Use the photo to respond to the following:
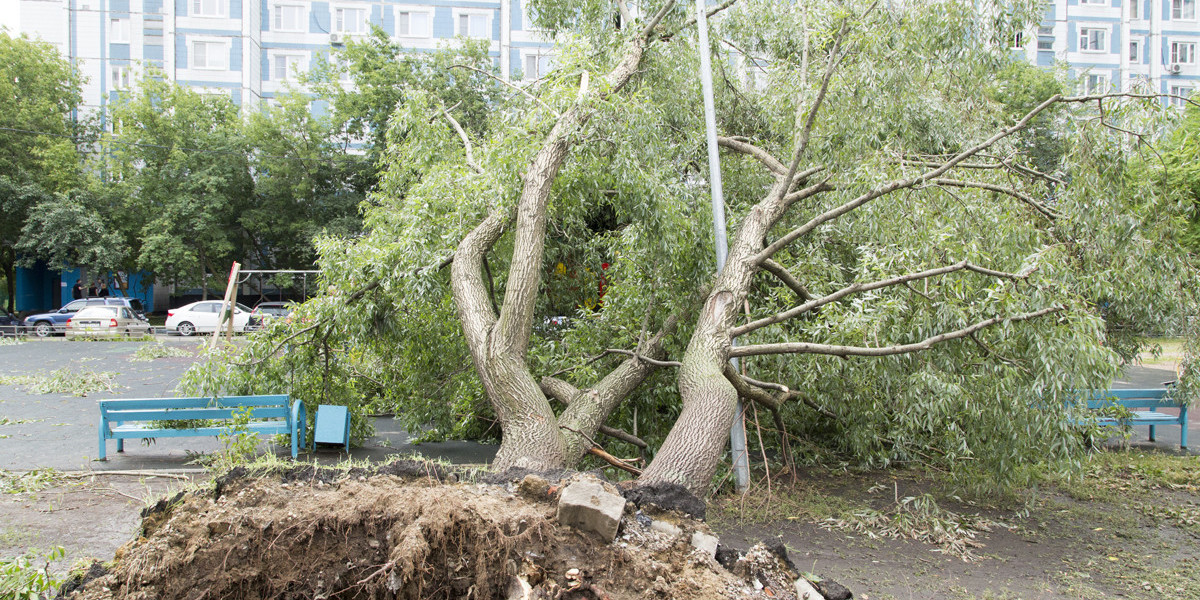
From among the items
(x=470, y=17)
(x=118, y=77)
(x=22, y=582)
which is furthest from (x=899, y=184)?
(x=118, y=77)

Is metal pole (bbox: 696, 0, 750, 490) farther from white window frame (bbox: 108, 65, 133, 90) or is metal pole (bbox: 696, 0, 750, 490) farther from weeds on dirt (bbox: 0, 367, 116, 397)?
white window frame (bbox: 108, 65, 133, 90)

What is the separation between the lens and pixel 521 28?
33.9m

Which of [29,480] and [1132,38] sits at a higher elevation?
[1132,38]

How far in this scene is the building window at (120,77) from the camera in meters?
32.7

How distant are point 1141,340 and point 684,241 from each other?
4.85 m

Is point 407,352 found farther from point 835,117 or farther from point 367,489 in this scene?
point 835,117

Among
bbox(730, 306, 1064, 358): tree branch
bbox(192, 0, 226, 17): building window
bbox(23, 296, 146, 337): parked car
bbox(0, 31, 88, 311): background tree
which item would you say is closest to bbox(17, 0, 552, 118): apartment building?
bbox(192, 0, 226, 17): building window

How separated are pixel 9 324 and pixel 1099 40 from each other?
48.5 m

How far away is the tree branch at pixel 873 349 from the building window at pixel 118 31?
36788 millimetres

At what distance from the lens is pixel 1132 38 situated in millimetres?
36406

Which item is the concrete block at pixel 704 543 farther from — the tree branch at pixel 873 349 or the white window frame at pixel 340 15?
the white window frame at pixel 340 15

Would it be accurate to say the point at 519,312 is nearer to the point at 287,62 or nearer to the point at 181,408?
the point at 181,408

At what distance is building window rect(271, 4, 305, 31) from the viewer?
33406mm

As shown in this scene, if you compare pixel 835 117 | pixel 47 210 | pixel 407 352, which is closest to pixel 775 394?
pixel 835 117
